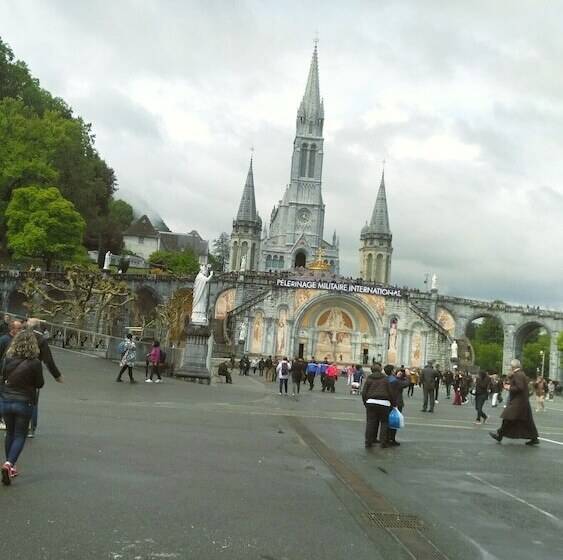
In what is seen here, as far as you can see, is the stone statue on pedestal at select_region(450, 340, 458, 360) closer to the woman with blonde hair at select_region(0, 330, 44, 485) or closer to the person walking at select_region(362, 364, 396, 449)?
the person walking at select_region(362, 364, 396, 449)

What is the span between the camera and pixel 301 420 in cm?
1595

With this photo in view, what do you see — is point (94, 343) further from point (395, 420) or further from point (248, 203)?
point (248, 203)

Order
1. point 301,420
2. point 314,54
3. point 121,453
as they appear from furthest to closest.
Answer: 1. point 314,54
2. point 301,420
3. point 121,453

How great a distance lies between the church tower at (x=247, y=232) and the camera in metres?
112

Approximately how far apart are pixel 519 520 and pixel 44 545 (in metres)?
4.30

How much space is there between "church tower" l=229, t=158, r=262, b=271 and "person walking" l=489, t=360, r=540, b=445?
98131 mm

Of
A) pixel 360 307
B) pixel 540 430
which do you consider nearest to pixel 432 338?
pixel 360 307

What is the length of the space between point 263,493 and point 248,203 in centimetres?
10611

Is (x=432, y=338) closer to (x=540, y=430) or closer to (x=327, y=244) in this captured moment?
(x=540, y=430)

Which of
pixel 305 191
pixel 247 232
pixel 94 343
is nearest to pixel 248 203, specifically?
pixel 247 232

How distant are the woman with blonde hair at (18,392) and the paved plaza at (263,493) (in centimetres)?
37

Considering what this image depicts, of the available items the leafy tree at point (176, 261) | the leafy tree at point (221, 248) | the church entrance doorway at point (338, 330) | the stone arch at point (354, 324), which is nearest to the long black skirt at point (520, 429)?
the stone arch at point (354, 324)

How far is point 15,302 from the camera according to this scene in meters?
61.8

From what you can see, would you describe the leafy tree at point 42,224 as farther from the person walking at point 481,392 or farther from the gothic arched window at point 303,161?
the gothic arched window at point 303,161
